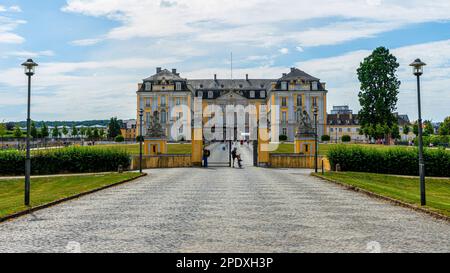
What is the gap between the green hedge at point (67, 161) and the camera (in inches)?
1221

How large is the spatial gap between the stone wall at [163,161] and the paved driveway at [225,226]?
17.5m

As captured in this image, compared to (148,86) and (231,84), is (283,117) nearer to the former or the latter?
(231,84)

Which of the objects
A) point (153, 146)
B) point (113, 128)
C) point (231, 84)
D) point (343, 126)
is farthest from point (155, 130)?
point (343, 126)

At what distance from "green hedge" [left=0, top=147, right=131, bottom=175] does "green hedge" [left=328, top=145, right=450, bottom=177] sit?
1459cm

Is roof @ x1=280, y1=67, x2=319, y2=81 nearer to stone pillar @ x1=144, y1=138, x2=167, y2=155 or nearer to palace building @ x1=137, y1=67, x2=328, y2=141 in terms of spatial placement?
palace building @ x1=137, y1=67, x2=328, y2=141

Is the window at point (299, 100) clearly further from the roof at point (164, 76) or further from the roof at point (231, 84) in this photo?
the roof at point (164, 76)

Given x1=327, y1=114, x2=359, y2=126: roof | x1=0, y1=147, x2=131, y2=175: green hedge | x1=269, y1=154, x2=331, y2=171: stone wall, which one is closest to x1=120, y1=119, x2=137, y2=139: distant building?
x1=327, y1=114, x2=359, y2=126: roof

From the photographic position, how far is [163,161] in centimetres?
3525

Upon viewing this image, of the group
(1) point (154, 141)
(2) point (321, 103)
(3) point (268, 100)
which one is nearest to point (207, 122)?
(3) point (268, 100)

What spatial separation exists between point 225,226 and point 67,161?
2372 centimetres
